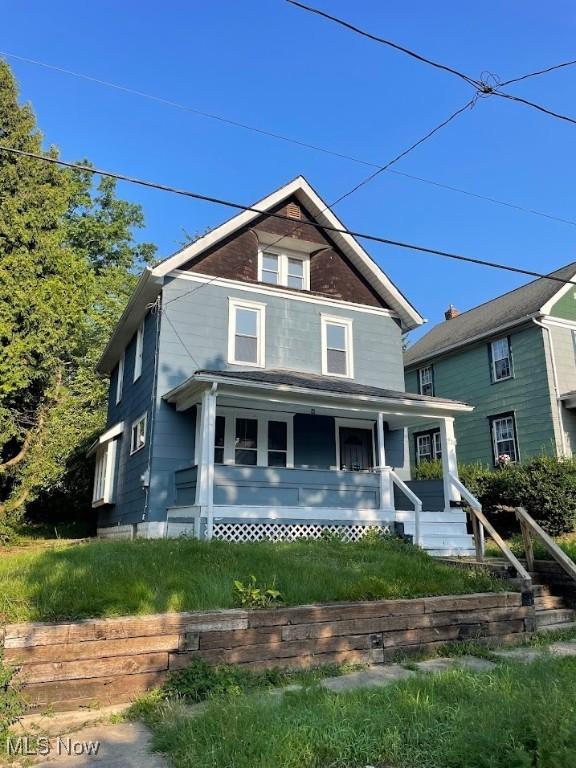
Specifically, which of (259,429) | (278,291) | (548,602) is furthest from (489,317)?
(548,602)

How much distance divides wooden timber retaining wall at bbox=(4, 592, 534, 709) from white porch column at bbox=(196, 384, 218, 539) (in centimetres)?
492

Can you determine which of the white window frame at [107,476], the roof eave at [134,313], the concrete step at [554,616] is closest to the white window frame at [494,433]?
the concrete step at [554,616]

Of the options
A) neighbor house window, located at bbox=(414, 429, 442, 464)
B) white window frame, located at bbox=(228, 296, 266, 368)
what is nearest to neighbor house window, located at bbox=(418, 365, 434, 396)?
neighbor house window, located at bbox=(414, 429, 442, 464)

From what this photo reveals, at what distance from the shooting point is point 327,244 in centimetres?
1548

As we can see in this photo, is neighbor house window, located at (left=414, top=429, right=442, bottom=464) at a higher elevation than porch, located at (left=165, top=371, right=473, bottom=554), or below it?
higher

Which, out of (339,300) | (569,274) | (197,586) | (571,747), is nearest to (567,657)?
(571,747)

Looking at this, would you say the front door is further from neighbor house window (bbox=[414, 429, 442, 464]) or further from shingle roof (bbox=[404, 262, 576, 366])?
shingle roof (bbox=[404, 262, 576, 366])

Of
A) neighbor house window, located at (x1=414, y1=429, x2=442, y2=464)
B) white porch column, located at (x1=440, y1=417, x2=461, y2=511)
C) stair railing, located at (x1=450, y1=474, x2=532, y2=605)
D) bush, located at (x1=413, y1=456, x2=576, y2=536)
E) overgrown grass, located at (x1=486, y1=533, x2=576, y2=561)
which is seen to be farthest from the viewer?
neighbor house window, located at (x1=414, y1=429, x2=442, y2=464)

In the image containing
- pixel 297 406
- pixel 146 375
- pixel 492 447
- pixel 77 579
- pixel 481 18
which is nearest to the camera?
pixel 77 579

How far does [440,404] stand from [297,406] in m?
3.28

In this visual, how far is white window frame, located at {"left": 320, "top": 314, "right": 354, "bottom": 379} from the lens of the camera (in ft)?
48.2

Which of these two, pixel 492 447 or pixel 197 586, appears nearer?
pixel 197 586

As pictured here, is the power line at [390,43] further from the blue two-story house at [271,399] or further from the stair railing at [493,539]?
the stair railing at [493,539]

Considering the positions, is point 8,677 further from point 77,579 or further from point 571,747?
point 571,747
